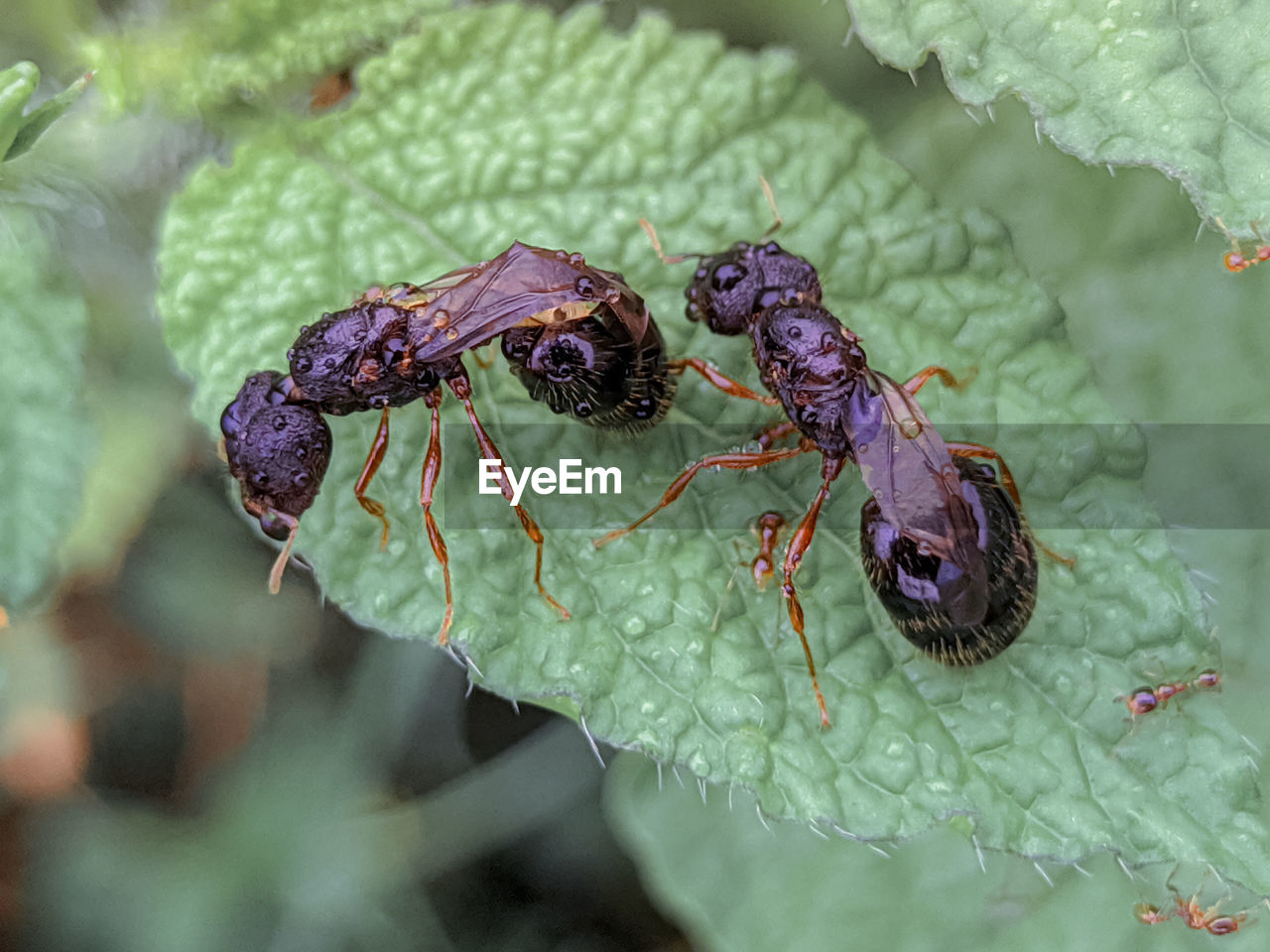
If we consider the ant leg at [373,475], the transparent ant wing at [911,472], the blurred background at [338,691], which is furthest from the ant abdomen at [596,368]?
the blurred background at [338,691]

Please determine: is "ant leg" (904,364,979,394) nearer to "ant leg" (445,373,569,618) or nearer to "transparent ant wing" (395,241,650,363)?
"transparent ant wing" (395,241,650,363)

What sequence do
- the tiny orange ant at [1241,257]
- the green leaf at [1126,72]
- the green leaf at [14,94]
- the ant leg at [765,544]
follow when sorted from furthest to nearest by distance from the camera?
the ant leg at [765,544] → the tiny orange ant at [1241,257] → the green leaf at [14,94] → the green leaf at [1126,72]

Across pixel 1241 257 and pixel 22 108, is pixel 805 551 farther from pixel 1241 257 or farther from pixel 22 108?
pixel 22 108

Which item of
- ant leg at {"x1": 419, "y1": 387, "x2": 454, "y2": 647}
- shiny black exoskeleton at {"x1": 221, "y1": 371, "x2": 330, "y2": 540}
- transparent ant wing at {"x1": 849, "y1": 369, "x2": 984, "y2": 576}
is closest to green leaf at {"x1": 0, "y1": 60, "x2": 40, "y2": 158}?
shiny black exoskeleton at {"x1": 221, "y1": 371, "x2": 330, "y2": 540}

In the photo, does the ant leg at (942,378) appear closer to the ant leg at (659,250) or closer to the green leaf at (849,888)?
the ant leg at (659,250)

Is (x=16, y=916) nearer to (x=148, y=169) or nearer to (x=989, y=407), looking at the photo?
(x=148, y=169)

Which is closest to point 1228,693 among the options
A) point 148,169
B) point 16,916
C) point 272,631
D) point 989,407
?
point 989,407
